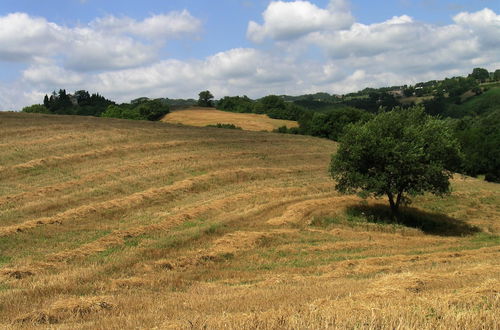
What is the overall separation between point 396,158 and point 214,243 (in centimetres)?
1563

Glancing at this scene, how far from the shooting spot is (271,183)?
38.6 meters

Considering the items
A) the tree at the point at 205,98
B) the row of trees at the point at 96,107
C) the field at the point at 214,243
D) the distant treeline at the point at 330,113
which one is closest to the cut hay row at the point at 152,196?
the field at the point at 214,243

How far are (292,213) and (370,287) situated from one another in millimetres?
16928

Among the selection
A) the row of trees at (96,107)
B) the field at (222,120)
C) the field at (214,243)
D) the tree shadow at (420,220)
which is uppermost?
the row of trees at (96,107)

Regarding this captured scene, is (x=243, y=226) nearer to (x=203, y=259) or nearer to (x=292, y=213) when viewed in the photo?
(x=292, y=213)

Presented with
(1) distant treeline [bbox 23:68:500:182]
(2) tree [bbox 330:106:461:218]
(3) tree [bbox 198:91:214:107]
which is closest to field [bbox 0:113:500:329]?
(2) tree [bbox 330:106:461:218]

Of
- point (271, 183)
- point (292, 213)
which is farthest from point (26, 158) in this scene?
point (292, 213)

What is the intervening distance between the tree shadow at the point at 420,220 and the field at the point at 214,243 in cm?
21

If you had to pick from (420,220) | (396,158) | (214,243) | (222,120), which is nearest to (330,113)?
(222,120)

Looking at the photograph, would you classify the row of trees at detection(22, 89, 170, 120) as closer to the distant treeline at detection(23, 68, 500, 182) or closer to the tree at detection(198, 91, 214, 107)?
the distant treeline at detection(23, 68, 500, 182)

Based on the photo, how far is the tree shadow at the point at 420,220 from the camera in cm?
3164

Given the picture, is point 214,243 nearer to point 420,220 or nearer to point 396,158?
point 396,158

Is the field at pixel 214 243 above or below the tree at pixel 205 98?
below

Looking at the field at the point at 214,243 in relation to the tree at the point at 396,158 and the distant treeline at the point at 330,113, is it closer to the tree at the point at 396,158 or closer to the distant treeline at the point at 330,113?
the tree at the point at 396,158
